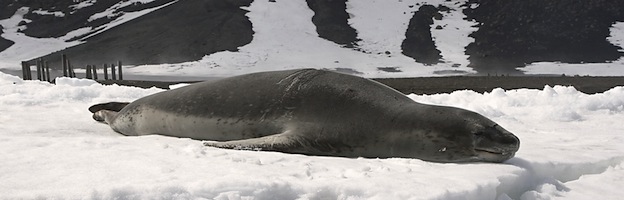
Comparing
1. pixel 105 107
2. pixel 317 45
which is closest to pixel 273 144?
pixel 105 107

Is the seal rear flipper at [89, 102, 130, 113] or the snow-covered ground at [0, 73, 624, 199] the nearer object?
the snow-covered ground at [0, 73, 624, 199]

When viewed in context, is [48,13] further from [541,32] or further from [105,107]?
[105,107]

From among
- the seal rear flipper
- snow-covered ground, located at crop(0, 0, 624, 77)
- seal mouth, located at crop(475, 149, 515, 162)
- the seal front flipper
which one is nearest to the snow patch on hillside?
snow-covered ground, located at crop(0, 0, 624, 77)

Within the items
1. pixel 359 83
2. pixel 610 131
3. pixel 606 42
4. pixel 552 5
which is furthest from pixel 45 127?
pixel 552 5

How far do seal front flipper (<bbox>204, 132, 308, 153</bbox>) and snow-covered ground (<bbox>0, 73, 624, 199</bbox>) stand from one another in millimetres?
215

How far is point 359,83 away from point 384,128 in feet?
1.89

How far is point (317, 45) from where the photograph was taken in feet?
143

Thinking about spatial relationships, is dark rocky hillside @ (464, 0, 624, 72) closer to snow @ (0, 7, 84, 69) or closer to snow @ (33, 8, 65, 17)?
snow @ (0, 7, 84, 69)

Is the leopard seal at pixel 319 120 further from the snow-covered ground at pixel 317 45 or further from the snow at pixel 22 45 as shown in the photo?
the snow at pixel 22 45

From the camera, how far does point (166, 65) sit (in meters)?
37.8

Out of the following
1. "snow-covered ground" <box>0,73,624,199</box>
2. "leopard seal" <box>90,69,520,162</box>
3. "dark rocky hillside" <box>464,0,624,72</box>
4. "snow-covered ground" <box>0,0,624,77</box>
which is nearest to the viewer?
"snow-covered ground" <box>0,73,624,199</box>

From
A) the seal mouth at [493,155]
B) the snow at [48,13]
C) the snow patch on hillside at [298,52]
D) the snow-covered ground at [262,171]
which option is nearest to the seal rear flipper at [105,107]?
the snow-covered ground at [262,171]

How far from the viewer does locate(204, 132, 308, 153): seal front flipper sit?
13.0 ft

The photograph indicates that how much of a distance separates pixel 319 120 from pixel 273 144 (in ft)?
1.53
